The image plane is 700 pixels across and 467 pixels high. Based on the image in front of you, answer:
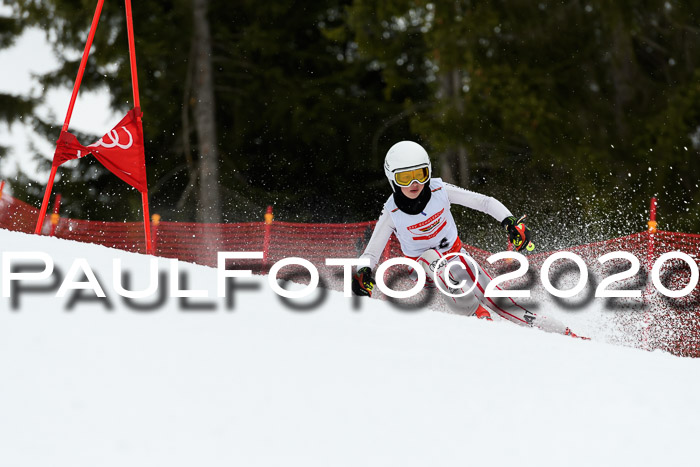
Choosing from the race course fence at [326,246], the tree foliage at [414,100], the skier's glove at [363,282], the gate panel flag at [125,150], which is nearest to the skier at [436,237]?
the skier's glove at [363,282]

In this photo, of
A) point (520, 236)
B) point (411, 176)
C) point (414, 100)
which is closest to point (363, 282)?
point (411, 176)

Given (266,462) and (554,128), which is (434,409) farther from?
(554,128)

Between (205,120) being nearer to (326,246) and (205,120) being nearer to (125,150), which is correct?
(326,246)

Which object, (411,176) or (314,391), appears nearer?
(314,391)

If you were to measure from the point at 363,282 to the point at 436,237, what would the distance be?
65 centimetres

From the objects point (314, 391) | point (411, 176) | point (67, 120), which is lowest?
point (314, 391)

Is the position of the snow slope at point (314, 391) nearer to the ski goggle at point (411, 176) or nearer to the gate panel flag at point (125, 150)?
the ski goggle at point (411, 176)

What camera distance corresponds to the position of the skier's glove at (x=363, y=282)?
5.89 m

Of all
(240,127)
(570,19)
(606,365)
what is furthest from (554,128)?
(606,365)

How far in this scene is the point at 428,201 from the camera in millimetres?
5871

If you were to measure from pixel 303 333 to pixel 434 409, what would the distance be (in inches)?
45.1

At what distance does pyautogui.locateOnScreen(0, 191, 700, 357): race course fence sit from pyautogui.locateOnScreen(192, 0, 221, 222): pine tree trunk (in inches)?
64.1

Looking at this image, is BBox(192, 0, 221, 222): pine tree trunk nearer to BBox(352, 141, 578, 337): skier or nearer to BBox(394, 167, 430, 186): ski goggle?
BBox(352, 141, 578, 337): skier

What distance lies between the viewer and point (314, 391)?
3.94 m
